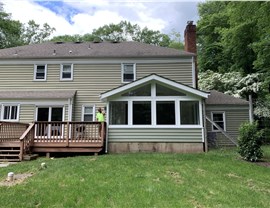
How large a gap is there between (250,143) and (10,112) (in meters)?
12.4

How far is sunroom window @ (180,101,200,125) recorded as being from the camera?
1081cm

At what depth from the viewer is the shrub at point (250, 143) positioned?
8625mm

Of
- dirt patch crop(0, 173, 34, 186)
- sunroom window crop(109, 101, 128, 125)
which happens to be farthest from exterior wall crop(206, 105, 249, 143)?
dirt patch crop(0, 173, 34, 186)

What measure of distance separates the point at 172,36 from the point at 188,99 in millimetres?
28555

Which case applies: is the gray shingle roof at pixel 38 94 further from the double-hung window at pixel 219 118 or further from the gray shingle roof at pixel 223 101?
the double-hung window at pixel 219 118

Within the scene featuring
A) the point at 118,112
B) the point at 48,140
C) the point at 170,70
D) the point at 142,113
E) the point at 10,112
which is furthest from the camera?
the point at 170,70

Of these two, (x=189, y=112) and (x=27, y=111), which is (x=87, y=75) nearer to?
(x=27, y=111)

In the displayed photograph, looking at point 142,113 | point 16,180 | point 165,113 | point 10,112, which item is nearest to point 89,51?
point 10,112

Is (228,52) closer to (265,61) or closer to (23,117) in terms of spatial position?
(265,61)

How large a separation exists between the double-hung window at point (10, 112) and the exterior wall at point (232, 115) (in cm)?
1113

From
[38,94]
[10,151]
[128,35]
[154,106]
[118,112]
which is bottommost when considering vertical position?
[10,151]

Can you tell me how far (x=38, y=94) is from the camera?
13859 mm

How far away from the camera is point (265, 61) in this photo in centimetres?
1445

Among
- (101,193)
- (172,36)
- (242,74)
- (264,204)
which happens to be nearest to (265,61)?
(242,74)
